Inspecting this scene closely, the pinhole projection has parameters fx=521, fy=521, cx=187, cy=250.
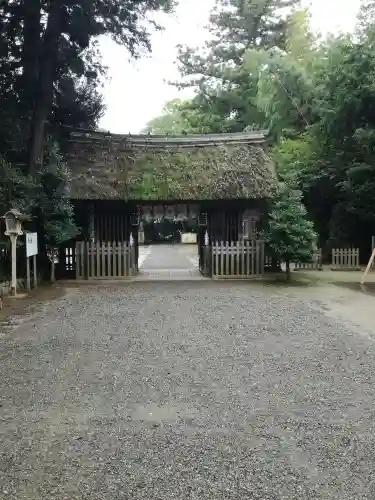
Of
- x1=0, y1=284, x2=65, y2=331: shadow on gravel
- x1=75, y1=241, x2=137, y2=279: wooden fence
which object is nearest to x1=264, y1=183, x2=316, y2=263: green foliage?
x1=75, y1=241, x2=137, y2=279: wooden fence

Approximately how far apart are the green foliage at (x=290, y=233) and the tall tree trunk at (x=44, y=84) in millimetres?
6941

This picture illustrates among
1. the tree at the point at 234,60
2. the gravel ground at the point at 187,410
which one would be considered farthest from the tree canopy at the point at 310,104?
the gravel ground at the point at 187,410

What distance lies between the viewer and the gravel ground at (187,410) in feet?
10.6

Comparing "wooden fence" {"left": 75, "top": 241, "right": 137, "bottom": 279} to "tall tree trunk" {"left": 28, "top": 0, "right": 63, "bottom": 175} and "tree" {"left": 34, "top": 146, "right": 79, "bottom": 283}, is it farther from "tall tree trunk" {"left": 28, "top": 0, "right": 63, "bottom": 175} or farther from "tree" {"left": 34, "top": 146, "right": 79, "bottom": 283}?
"tall tree trunk" {"left": 28, "top": 0, "right": 63, "bottom": 175}

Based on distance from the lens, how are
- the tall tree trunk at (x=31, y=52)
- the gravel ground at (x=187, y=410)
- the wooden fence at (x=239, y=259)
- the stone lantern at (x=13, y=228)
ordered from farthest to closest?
the wooden fence at (x=239, y=259) < the tall tree trunk at (x=31, y=52) < the stone lantern at (x=13, y=228) < the gravel ground at (x=187, y=410)

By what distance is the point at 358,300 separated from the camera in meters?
11.3

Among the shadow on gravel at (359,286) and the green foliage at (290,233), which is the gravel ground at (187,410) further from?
the green foliage at (290,233)

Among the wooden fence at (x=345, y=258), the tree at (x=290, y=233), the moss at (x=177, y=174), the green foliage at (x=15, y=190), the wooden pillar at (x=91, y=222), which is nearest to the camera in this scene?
the green foliage at (x=15, y=190)

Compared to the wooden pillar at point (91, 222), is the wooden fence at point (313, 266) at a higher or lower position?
lower

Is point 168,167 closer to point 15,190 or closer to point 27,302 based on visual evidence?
point 15,190

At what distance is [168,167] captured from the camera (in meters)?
16.7

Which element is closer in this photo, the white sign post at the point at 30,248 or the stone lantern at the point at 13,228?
the stone lantern at the point at 13,228

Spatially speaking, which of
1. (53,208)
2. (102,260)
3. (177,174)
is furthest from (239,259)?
(53,208)

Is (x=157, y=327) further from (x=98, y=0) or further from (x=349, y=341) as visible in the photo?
(x=98, y=0)
